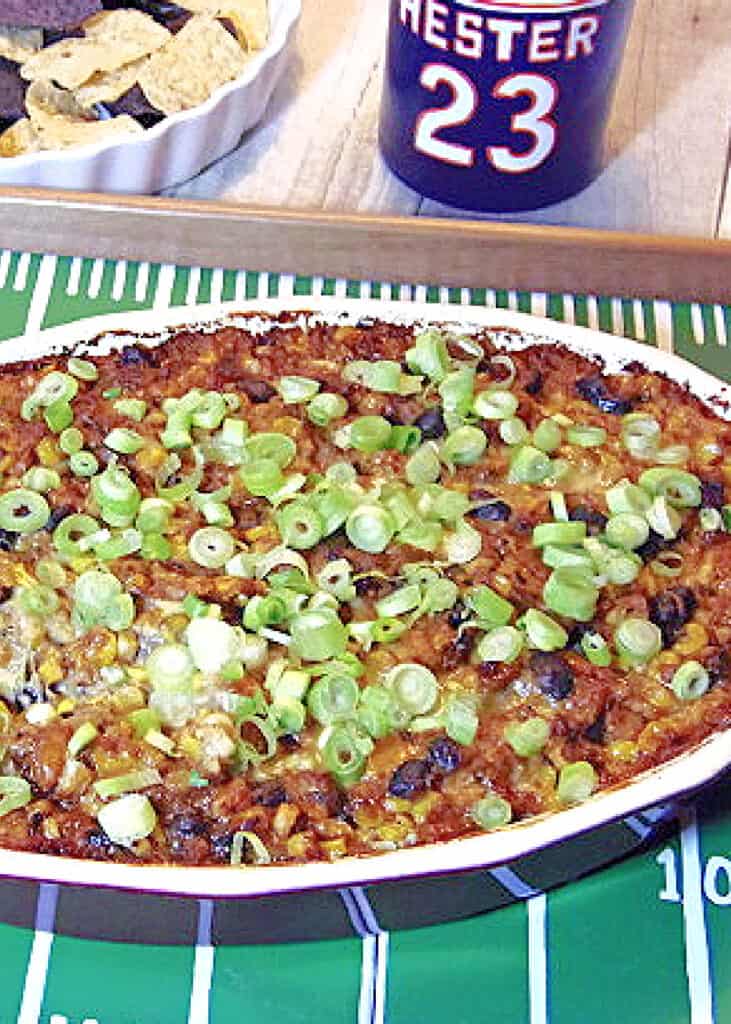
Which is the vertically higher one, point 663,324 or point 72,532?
point 663,324

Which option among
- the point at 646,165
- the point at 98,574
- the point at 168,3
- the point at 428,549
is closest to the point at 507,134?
the point at 646,165

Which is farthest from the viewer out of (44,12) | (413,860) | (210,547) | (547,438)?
(44,12)

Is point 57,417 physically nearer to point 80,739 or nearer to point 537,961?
point 80,739

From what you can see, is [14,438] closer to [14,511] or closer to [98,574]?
[14,511]

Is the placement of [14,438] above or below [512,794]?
above

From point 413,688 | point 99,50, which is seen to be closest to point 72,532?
point 413,688

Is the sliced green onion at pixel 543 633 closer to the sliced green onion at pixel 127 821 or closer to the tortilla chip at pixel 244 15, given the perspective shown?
the sliced green onion at pixel 127 821

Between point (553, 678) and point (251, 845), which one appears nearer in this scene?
point (251, 845)
